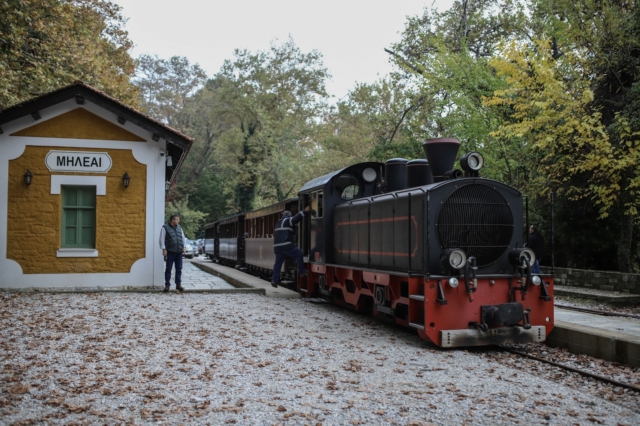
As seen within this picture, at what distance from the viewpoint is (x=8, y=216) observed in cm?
1300

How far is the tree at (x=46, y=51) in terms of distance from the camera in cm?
1544

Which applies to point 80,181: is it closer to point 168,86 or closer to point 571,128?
point 571,128

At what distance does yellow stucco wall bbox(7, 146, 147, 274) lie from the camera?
1305 cm

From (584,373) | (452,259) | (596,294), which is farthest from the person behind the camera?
(596,294)

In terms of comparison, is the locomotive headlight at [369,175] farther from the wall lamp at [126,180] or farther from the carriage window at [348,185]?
the wall lamp at [126,180]

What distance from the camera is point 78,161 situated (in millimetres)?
13453

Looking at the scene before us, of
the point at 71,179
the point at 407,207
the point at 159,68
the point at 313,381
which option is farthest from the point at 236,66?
the point at 313,381

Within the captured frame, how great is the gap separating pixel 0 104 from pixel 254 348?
12.3 meters

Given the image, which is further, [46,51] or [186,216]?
[186,216]

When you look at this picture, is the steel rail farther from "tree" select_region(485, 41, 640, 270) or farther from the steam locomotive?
"tree" select_region(485, 41, 640, 270)

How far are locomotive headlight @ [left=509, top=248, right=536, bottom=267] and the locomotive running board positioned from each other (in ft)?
2.96

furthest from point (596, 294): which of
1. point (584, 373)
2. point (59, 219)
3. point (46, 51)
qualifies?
point (46, 51)

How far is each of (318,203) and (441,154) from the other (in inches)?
153

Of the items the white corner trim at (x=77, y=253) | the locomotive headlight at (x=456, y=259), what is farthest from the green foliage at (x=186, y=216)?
the locomotive headlight at (x=456, y=259)
